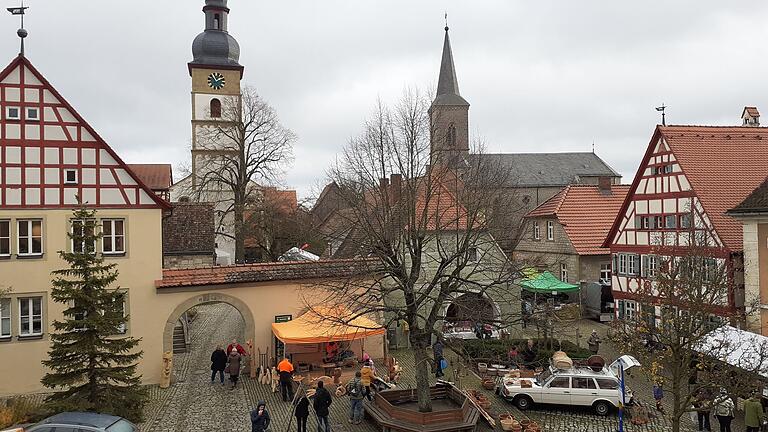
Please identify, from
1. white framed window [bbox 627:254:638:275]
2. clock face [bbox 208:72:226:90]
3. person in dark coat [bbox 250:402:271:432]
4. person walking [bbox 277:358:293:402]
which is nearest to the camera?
person in dark coat [bbox 250:402:271:432]

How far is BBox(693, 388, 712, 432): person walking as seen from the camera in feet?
Result: 44.4

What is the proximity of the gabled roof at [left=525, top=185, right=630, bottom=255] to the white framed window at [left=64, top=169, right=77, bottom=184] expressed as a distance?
24617 millimetres

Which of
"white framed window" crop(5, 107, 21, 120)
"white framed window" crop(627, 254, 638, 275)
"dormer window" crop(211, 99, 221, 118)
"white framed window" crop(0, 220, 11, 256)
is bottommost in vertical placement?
"white framed window" crop(627, 254, 638, 275)

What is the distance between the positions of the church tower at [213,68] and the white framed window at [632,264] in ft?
99.2

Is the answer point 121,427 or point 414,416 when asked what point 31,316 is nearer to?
point 121,427

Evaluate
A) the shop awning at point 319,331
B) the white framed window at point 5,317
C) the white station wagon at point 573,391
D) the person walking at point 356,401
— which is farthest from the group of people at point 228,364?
the white station wagon at point 573,391

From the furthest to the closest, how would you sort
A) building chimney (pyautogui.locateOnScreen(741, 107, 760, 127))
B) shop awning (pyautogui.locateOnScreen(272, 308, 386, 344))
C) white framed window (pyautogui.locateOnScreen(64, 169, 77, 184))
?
building chimney (pyautogui.locateOnScreen(741, 107, 760, 127)) < white framed window (pyautogui.locateOnScreen(64, 169, 77, 184)) < shop awning (pyautogui.locateOnScreen(272, 308, 386, 344))

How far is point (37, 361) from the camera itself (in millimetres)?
19500

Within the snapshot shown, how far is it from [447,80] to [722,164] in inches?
1916

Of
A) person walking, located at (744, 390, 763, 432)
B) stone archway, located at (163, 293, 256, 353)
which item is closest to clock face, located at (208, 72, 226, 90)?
stone archway, located at (163, 293, 256, 353)

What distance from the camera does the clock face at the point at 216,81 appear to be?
156ft

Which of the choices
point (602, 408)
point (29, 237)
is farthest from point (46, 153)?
point (602, 408)

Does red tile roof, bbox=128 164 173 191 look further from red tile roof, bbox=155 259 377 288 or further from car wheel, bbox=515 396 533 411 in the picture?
car wheel, bbox=515 396 533 411

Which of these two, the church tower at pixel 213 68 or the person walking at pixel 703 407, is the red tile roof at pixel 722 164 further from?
the church tower at pixel 213 68
